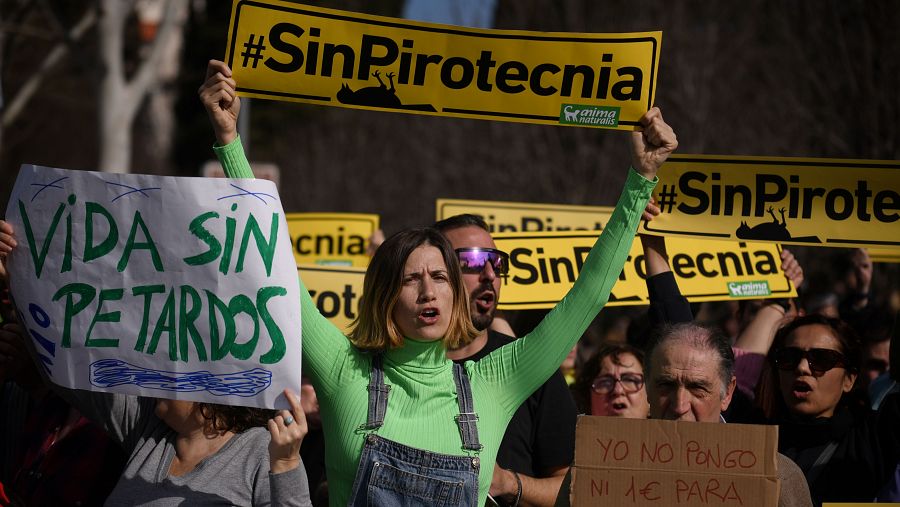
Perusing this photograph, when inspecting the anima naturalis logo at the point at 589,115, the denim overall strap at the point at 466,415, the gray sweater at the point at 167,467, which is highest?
the anima naturalis logo at the point at 589,115

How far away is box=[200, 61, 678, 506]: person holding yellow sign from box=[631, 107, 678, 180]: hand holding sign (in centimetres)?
3

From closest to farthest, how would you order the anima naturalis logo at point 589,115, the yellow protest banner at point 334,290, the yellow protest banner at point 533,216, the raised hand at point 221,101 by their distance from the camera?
the raised hand at point 221,101
the anima naturalis logo at point 589,115
the yellow protest banner at point 334,290
the yellow protest banner at point 533,216

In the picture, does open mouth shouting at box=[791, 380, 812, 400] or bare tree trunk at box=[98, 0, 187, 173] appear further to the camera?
bare tree trunk at box=[98, 0, 187, 173]

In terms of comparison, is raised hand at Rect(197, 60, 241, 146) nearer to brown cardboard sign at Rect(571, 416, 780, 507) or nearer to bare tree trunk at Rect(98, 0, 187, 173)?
brown cardboard sign at Rect(571, 416, 780, 507)

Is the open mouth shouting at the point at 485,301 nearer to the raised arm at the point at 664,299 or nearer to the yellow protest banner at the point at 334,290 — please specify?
the raised arm at the point at 664,299

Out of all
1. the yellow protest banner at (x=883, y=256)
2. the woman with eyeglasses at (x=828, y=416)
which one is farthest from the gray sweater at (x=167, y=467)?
the yellow protest banner at (x=883, y=256)

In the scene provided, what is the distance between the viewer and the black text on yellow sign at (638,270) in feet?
21.5

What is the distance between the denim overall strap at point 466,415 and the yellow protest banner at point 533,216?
4.21m

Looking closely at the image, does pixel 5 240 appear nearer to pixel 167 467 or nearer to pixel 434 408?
pixel 167 467

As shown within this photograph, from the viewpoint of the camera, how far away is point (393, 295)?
3.79 meters

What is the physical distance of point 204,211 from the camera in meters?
3.84

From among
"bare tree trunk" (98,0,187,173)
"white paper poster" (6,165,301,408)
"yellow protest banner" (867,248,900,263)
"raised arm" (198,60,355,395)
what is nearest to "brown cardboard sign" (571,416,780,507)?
"raised arm" (198,60,355,395)

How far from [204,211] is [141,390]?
0.58 metres

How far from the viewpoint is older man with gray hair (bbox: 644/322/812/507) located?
13.3 feet
